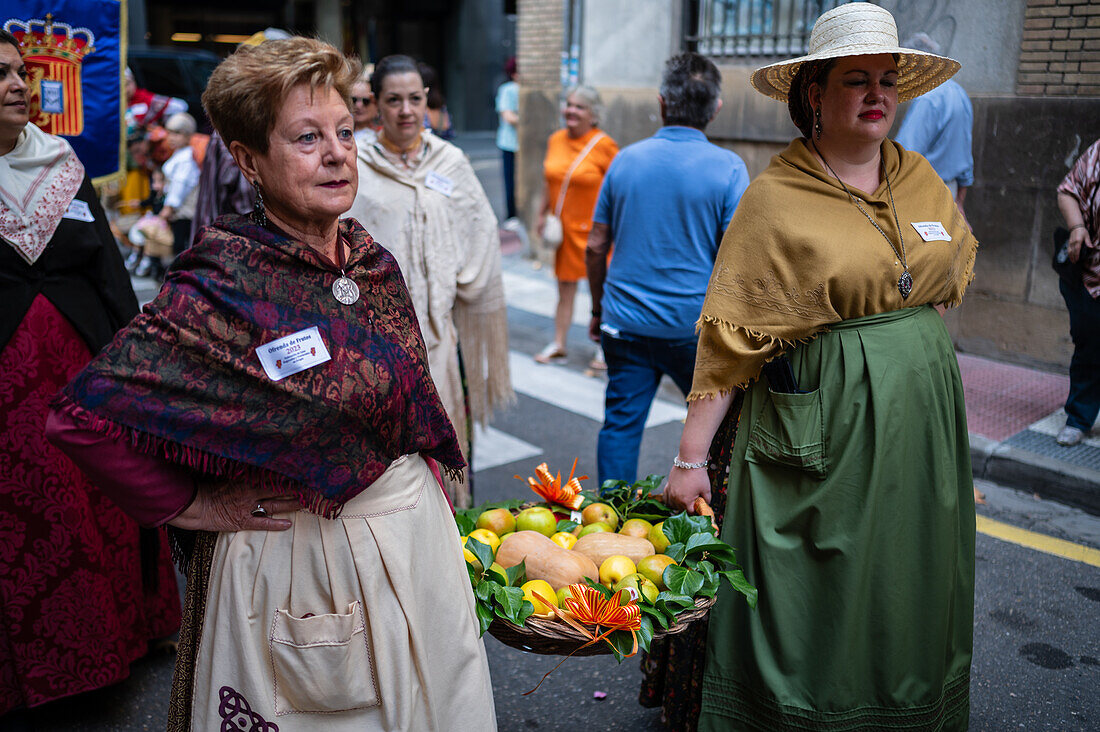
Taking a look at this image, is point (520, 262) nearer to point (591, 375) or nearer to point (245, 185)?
point (591, 375)

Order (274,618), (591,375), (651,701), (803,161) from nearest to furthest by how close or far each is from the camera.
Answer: (274,618)
(803,161)
(651,701)
(591,375)

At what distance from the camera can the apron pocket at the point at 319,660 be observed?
1815mm

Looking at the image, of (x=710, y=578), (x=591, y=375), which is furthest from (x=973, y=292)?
(x=710, y=578)

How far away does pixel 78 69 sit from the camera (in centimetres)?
365

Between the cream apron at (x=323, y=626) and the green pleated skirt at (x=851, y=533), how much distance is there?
3.28ft

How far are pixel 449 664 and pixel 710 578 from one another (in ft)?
2.26

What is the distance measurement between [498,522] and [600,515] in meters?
0.30

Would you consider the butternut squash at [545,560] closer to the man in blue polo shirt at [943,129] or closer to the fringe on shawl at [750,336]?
the fringe on shawl at [750,336]

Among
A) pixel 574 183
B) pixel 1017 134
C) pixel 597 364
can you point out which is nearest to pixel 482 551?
pixel 597 364

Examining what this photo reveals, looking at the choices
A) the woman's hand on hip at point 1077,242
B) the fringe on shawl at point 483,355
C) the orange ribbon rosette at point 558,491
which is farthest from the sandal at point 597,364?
the orange ribbon rosette at point 558,491

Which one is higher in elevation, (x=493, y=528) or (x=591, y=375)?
(x=493, y=528)

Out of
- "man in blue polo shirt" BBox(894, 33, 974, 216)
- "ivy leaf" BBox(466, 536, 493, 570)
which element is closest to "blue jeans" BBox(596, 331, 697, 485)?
"ivy leaf" BBox(466, 536, 493, 570)

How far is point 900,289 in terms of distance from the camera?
241 centimetres

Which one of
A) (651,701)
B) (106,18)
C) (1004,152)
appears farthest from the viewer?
(1004,152)
